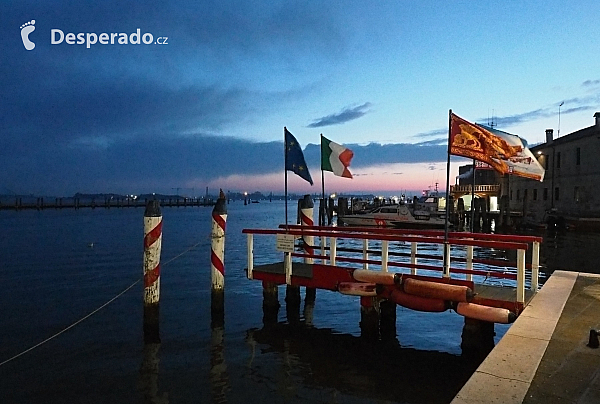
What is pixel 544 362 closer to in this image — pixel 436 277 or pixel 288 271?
pixel 436 277

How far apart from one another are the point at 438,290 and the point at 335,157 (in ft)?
22.1

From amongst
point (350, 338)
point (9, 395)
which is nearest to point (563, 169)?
point (350, 338)

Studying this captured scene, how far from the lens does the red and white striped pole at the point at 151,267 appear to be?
416 inches

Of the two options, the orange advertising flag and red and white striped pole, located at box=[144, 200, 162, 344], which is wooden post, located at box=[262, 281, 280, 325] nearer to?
red and white striped pole, located at box=[144, 200, 162, 344]

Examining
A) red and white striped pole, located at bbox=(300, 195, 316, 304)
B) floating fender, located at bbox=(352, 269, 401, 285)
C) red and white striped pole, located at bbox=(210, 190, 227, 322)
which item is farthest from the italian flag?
floating fender, located at bbox=(352, 269, 401, 285)

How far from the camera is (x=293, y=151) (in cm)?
1380

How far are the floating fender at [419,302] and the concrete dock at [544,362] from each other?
4.78 feet

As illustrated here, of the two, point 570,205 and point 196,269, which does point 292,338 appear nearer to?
point 196,269

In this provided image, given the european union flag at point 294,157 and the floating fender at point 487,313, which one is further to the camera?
the european union flag at point 294,157

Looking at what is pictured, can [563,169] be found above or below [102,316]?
above

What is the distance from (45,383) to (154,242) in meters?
3.56

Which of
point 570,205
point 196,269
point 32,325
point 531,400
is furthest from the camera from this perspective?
point 570,205

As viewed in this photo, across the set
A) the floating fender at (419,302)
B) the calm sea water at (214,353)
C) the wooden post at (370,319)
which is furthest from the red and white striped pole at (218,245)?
the floating fender at (419,302)

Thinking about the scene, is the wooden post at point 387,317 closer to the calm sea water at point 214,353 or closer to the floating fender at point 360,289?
the calm sea water at point 214,353
